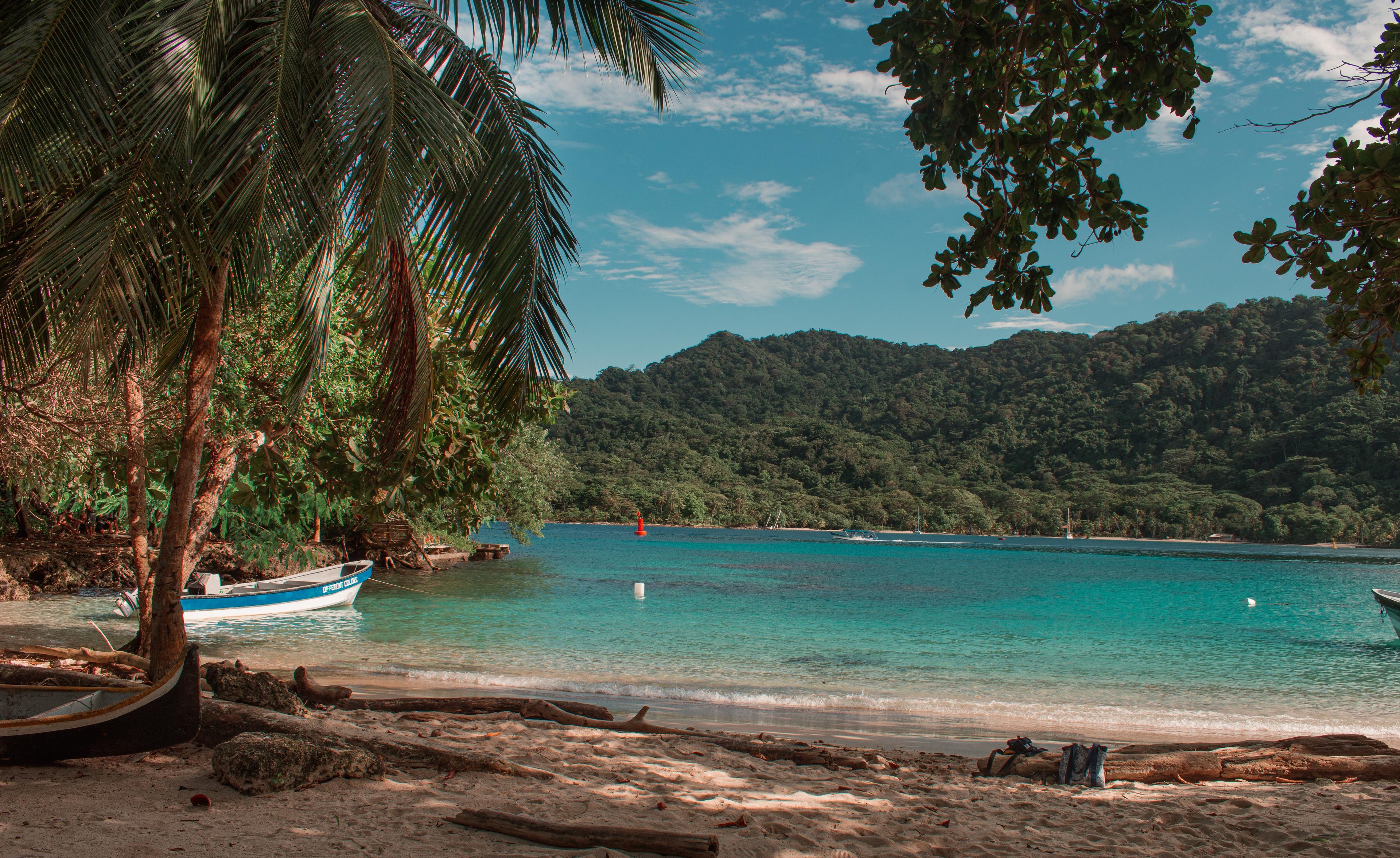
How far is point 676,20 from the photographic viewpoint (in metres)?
5.86

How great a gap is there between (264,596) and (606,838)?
14009 millimetres

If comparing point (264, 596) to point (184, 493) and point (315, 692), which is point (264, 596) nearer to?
A: point (315, 692)

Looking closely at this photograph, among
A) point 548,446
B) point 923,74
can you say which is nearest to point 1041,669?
point 923,74

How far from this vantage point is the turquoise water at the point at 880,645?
9969 mm

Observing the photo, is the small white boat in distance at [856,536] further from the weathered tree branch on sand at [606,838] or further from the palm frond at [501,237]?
the weathered tree branch on sand at [606,838]

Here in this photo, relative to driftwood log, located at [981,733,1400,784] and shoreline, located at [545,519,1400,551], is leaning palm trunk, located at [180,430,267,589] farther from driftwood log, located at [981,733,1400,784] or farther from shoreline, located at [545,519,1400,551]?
shoreline, located at [545,519,1400,551]

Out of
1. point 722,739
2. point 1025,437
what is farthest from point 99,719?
point 1025,437

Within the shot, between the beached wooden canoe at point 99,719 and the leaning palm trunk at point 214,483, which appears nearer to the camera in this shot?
the beached wooden canoe at point 99,719

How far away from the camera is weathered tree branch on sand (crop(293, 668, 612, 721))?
6.70 metres

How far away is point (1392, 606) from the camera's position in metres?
16.6

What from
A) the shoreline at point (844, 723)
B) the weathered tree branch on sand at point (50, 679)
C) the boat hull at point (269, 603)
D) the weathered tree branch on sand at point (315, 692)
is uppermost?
the weathered tree branch on sand at point (50, 679)

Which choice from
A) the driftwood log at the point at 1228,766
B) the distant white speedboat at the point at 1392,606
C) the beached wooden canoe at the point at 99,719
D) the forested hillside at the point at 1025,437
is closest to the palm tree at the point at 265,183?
the beached wooden canoe at the point at 99,719

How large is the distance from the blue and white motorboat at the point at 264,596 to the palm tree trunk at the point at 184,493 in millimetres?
9551

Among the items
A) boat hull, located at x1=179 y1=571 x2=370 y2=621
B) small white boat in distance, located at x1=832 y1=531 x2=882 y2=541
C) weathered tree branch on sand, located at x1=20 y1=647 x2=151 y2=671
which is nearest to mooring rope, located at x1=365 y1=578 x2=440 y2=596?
boat hull, located at x1=179 y1=571 x2=370 y2=621
